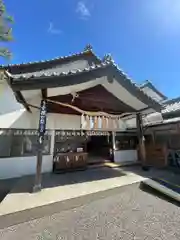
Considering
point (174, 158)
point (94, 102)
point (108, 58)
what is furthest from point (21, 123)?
point (174, 158)

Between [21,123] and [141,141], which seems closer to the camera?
[21,123]

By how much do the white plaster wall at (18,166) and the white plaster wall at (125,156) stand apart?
152 inches

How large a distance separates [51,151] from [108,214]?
13.0 feet

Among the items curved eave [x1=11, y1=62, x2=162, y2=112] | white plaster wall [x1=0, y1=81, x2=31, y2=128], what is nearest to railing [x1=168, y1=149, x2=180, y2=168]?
curved eave [x1=11, y1=62, x2=162, y2=112]

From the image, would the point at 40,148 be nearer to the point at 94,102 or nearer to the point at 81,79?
the point at 81,79

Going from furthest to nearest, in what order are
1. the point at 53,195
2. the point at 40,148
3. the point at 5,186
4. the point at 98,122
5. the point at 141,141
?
the point at 141,141 < the point at 98,122 < the point at 5,186 < the point at 40,148 < the point at 53,195

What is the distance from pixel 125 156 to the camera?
346 inches

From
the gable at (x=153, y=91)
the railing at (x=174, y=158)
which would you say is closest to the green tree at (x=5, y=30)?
the railing at (x=174, y=158)

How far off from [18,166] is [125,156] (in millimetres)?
5708

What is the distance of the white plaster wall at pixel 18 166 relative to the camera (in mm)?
5563

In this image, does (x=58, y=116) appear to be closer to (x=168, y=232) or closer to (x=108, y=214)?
(x=108, y=214)

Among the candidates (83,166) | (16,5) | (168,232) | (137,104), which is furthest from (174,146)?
(16,5)

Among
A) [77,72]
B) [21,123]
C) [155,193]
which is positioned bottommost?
[155,193]

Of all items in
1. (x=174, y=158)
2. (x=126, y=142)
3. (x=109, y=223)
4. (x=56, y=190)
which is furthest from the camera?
(x=126, y=142)
